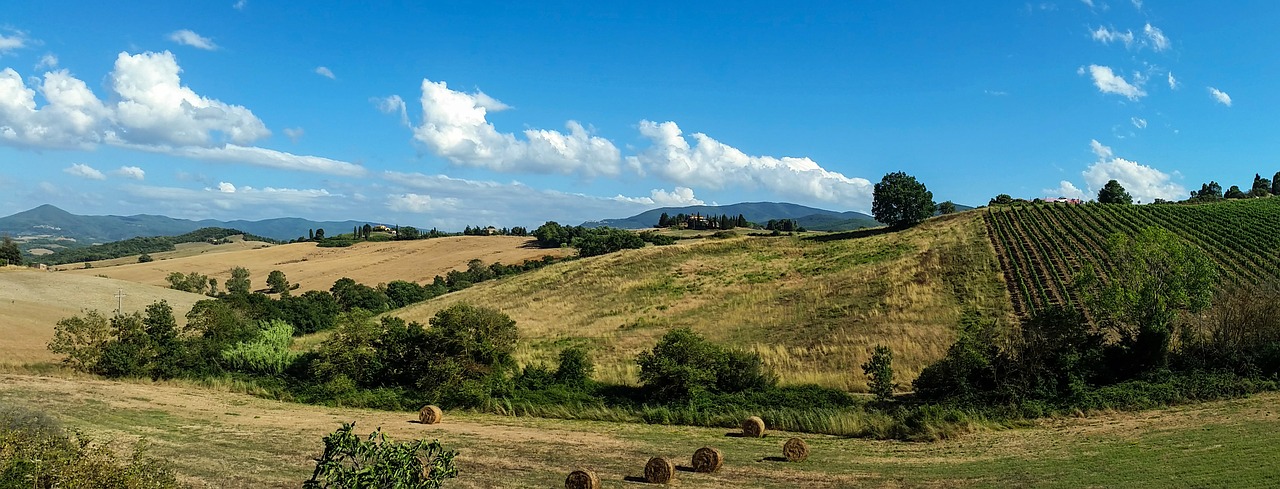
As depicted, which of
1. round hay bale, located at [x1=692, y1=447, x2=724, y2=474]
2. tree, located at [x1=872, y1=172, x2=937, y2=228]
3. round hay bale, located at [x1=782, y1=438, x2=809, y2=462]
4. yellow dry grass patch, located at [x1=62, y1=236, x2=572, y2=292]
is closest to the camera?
round hay bale, located at [x1=692, y1=447, x2=724, y2=474]

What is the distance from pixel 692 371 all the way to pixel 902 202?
7259 cm

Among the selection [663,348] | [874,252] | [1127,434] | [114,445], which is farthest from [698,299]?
[114,445]

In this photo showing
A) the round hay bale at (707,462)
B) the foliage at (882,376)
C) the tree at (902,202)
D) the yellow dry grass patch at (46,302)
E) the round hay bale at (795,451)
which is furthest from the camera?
the tree at (902,202)

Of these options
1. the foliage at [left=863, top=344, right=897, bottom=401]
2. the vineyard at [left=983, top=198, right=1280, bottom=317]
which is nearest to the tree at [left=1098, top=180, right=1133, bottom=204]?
the vineyard at [left=983, top=198, right=1280, bottom=317]

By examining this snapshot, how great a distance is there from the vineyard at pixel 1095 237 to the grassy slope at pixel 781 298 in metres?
2.23

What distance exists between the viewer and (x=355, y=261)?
389 ft

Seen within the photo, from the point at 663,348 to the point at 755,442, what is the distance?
676cm

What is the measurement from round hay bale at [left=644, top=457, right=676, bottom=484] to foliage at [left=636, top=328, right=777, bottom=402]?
31.7 ft

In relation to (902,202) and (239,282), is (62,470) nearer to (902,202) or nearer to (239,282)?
(902,202)

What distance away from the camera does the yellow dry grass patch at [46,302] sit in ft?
130

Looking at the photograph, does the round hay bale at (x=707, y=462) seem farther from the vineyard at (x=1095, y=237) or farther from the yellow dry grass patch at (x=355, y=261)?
the yellow dry grass patch at (x=355, y=261)

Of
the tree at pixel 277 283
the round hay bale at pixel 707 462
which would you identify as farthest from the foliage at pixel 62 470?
the tree at pixel 277 283

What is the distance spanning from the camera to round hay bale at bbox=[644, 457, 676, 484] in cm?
1614

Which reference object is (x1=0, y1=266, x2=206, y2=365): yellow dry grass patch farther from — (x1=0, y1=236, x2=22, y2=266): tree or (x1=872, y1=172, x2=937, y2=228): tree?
(x1=872, y1=172, x2=937, y2=228): tree
